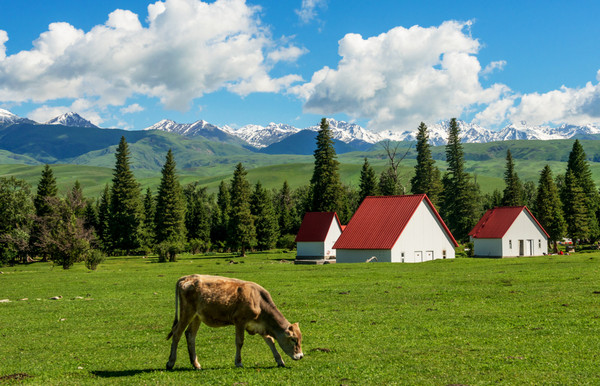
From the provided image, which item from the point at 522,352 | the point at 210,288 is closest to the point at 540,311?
the point at 522,352

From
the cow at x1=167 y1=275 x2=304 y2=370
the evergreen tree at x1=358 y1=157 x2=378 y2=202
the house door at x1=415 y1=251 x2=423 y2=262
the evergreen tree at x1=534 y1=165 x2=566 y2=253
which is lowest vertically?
the house door at x1=415 y1=251 x2=423 y2=262

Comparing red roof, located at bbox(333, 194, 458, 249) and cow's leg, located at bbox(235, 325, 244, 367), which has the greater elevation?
red roof, located at bbox(333, 194, 458, 249)

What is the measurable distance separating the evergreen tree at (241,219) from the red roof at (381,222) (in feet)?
119

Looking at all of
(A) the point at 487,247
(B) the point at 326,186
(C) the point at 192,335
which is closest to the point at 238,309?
(C) the point at 192,335

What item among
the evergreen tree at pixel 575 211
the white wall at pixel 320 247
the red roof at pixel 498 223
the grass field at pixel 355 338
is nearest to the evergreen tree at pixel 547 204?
the evergreen tree at pixel 575 211

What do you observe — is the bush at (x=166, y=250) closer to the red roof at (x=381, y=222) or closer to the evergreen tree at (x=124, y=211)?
the evergreen tree at (x=124, y=211)

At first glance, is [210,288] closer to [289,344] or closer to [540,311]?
[289,344]

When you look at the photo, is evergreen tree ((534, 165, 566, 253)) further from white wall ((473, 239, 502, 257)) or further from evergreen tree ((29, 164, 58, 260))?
evergreen tree ((29, 164, 58, 260))

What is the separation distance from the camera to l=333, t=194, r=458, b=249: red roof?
204ft

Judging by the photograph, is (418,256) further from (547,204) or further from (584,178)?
(584,178)

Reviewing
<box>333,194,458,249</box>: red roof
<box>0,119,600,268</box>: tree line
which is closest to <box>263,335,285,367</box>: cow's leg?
<box>333,194,458,249</box>: red roof

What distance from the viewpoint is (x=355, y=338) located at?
16.5 metres

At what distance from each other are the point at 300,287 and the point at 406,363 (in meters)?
20.4

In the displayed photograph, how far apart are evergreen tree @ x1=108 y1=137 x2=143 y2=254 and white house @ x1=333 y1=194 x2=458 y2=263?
60018mm
